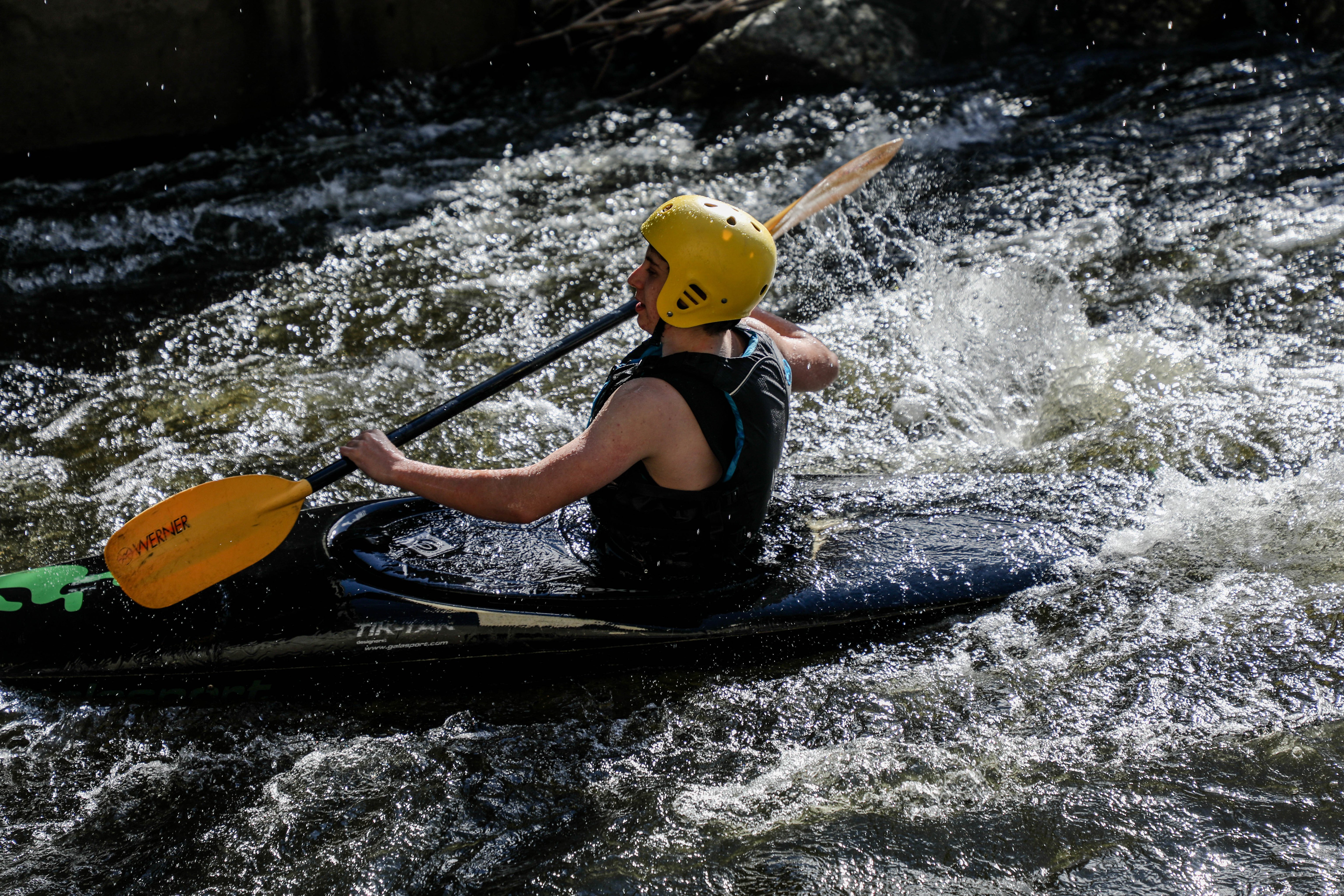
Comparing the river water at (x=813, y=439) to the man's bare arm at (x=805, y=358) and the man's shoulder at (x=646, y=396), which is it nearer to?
the man's bare arm at (x=805, y=358)

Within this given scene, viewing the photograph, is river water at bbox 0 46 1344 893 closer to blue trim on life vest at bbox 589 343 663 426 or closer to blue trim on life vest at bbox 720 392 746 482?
blue trim on life vest at bbox 720 392 746 482

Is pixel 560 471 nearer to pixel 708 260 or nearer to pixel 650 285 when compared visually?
pixel 650 285

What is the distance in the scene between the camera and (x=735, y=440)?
257 cm

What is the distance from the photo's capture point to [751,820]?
2.41m

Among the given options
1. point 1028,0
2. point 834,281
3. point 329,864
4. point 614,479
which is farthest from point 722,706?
point 1028,0

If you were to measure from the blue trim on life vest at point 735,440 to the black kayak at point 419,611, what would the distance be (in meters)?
0.40

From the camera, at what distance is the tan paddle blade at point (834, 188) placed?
394 centimetres

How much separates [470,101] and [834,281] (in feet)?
13.2

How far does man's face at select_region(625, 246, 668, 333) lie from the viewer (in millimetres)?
2510

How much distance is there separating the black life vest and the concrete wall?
5503mm

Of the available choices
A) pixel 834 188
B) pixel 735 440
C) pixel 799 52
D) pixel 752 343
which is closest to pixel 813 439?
pixel 834 188

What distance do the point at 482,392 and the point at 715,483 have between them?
0.86 metres

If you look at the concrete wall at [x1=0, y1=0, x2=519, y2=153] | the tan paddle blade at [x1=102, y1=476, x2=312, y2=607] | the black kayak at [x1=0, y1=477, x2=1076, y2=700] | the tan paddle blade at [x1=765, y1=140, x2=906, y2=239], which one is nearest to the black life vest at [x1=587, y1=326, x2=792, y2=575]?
the black kayak at [x1=0, y1=477, x2=1076, y2=700]

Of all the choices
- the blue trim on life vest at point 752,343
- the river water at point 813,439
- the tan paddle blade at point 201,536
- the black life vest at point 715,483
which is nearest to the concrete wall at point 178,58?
the river water at point 813,439
